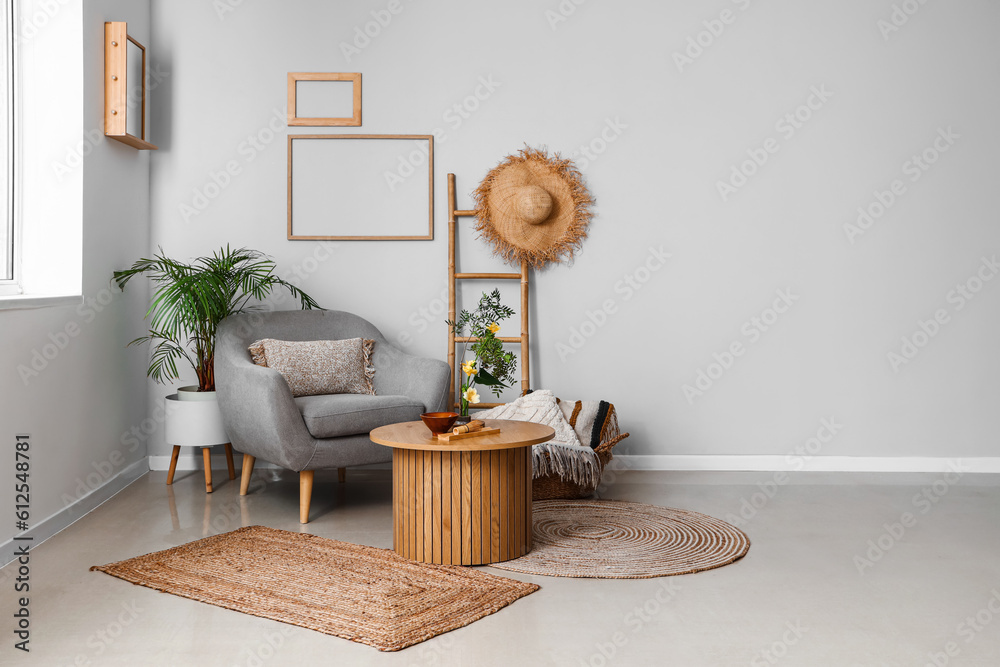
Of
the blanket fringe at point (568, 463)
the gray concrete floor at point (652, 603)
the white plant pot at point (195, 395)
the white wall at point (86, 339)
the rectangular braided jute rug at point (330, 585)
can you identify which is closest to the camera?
the gray concrete floor at point (652, 603)

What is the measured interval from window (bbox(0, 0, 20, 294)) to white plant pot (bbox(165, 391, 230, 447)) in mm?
799

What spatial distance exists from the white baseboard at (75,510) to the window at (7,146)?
86cm

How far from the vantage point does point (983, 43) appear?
13.4ft

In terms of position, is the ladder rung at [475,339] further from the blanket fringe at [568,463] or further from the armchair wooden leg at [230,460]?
the armchair wooden leg at [230,460]

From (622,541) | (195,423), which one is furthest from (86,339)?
(622,541)

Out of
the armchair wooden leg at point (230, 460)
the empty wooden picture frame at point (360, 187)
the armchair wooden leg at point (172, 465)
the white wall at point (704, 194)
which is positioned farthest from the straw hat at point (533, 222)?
the armchair wooden leg at point (172, 465)

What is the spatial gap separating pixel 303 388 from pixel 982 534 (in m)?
2.71

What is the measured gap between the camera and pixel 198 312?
3523 millimetres

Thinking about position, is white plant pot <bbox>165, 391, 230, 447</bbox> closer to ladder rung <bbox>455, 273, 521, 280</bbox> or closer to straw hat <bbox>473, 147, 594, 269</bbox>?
ladder rung <bbox>455, 273, 521, 280</bbox>

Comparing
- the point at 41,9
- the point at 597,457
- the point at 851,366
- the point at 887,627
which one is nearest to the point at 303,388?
the point at 597,457

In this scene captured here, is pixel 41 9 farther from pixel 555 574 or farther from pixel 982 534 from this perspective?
pixel 982 534

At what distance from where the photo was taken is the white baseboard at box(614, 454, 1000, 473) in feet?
13.4

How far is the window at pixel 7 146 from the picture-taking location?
310 centimetres

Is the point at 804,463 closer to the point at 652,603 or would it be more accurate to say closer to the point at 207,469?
the point at 652,603
